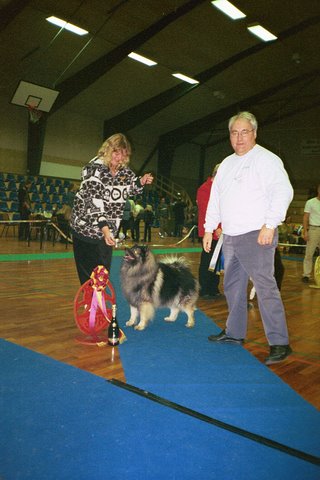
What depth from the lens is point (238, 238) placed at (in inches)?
108

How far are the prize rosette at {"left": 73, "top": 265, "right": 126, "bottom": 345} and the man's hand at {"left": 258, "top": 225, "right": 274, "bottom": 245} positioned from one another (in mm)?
1068

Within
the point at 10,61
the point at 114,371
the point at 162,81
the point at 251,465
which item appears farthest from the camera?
the point at 162,81

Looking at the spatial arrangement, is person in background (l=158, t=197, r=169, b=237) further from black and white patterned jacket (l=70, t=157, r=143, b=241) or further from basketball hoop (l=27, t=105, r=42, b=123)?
black and white patterned jacket (l=70, t=157, r=143, b=241)

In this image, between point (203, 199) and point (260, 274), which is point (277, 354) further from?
point (203, 199)

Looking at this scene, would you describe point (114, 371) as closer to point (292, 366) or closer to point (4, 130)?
point (292, 366)

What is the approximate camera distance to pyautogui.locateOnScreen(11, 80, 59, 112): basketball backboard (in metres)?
12.0

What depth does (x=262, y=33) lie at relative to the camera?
12805 millimetres

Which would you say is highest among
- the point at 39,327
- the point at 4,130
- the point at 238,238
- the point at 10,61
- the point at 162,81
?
the point at 162,81

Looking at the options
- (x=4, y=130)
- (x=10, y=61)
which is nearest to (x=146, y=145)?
(x=4, y=130)

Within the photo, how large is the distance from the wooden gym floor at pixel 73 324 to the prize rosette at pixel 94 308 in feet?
0.34

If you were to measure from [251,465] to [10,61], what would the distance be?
1275 centimetres

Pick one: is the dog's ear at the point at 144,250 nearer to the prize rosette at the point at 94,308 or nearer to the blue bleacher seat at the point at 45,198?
the prize rosette at the point at 94,308

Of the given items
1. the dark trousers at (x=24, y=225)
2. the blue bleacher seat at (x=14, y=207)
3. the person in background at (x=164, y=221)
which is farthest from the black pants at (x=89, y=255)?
the person in background at (x=164, y=221)

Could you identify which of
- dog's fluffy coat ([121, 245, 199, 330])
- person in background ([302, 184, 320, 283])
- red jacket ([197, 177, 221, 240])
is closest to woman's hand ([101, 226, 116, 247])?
dog's fluffy coat ([121, 245, 199, 330])
